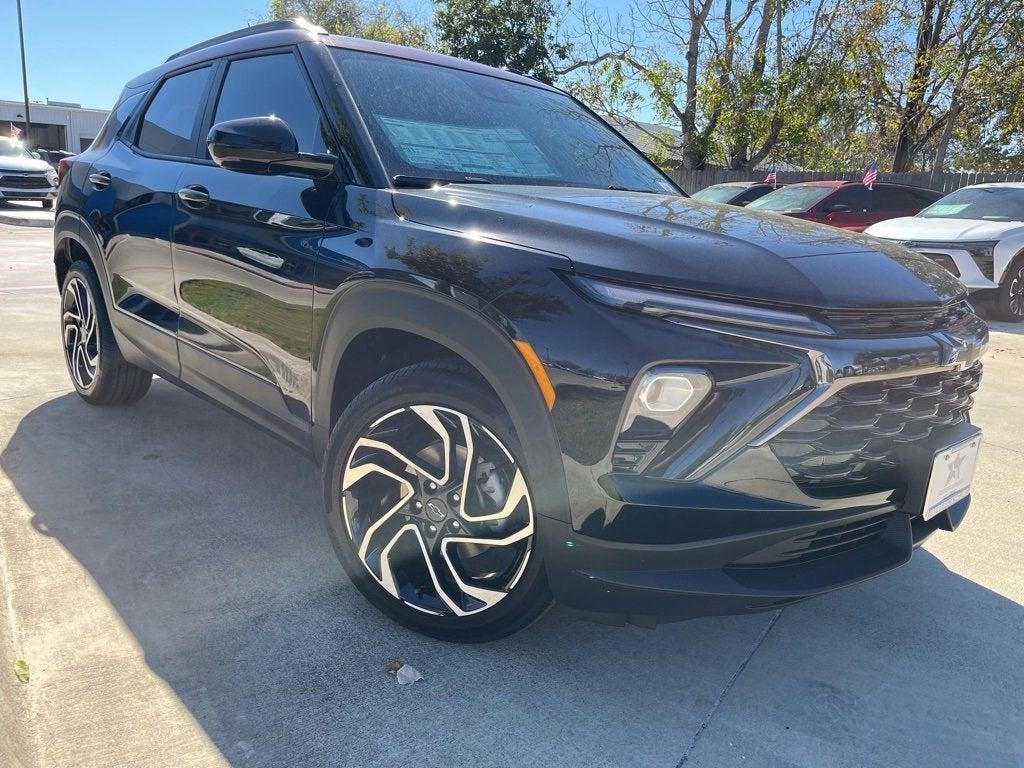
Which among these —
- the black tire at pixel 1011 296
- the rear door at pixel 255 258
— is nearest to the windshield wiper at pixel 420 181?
Answer: the rear door at pixel 255 258

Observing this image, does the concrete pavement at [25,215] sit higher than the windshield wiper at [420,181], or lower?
lower

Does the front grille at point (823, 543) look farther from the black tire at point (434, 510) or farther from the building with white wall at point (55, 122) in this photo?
the building with white wall at point (55, 122)

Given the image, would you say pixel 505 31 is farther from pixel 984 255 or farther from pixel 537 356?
pixel 537 356

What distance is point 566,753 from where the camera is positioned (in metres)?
1.98

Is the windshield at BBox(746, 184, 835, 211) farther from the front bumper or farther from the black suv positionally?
the front bumper

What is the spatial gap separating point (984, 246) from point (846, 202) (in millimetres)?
3325

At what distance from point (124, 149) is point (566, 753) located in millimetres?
3474

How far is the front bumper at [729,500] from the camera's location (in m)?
1.79

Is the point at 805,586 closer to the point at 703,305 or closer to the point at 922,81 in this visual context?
the point at 703,305

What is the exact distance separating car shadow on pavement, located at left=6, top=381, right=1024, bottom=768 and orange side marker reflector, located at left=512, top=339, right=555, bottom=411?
63 cm

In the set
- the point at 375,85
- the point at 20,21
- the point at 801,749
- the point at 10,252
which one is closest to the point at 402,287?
the point at 375,85

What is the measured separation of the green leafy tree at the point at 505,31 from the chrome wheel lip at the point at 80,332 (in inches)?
703

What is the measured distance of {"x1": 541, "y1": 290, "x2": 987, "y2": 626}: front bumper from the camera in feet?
5.89

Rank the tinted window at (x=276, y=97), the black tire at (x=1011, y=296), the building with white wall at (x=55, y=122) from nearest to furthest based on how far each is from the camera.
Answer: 1. the tinted window at (x=276, y=97)
2. the black tire at (x=1011, y=296)
3. the building with white wall at (x=55, y=122)
